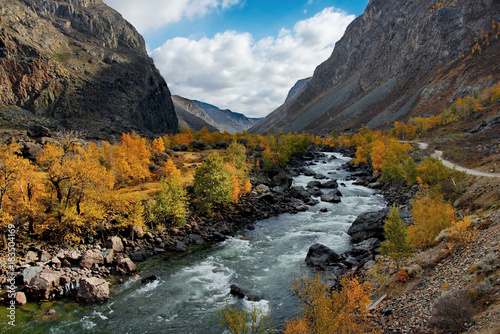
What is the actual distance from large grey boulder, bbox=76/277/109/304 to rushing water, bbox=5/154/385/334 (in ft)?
2.22

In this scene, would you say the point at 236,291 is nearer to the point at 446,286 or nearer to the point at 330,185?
the point at 446,286

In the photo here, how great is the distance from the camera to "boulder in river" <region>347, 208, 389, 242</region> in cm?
3408

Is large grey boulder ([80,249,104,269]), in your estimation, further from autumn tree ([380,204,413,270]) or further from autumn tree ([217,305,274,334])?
autumn tree ([380,204,413,270])

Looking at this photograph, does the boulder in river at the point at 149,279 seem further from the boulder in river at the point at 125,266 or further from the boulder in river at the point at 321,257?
the boulder in river at the point at 321,257

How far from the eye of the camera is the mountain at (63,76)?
125m

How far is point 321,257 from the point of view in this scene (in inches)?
1150

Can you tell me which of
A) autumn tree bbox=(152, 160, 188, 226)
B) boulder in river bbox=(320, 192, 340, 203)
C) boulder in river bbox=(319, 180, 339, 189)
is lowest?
boulder in river bbox=(320, 192, 340, 203)

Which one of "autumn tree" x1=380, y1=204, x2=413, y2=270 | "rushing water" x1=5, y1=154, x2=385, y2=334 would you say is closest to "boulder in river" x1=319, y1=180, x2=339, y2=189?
"rushing water" x1=5, y1=154, x2=385, y2=334

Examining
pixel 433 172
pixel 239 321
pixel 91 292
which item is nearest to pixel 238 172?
pixel 433 172

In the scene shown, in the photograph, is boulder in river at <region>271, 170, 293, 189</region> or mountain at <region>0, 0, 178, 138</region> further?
mountain at <region>0, 0, 178, 138</region>

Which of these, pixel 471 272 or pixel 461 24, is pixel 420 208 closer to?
pixel 471 272

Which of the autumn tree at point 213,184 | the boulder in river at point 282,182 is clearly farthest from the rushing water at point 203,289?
the boulder in river at point 282,182

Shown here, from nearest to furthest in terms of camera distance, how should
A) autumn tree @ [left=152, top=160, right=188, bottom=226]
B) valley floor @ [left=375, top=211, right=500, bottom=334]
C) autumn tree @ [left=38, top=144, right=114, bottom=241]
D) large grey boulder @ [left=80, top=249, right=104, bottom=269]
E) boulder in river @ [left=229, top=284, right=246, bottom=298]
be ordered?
valley floor @ [left=375, top=211, right=500, bottom=334], boulder in river @ [left=229, top=284, right=246, bottom=298], large grey boulder @ [left=80, top=249, right=104, bottom=269], autumn tree @ [left=38, top=144, right=114, bottom=241], autumn tree @ [left=152, top=160, right=188, bottom=226]

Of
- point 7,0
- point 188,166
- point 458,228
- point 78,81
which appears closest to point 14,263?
point 458,228
